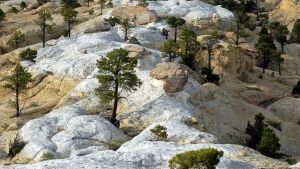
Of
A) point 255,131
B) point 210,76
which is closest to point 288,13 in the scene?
point 210,76

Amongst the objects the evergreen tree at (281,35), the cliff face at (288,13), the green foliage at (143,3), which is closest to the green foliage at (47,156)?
the green foliage at (143,3)

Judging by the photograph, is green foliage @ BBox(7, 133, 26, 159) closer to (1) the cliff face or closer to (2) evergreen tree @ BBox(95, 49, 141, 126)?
(2) evergreen tree @ BBox(95, 49, 141, 126)

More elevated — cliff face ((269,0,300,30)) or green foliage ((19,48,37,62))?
green foliage ((19,48,37,62))

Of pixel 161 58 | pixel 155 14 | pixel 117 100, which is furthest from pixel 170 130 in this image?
pixel 155 14

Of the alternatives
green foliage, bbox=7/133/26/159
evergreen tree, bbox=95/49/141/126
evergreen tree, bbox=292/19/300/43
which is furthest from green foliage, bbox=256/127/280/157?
evergreen tree, bbox=292/19/300/43

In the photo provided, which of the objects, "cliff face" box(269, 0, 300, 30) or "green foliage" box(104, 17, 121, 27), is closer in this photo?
"green foliage" box(104, 17, 121, 27)
